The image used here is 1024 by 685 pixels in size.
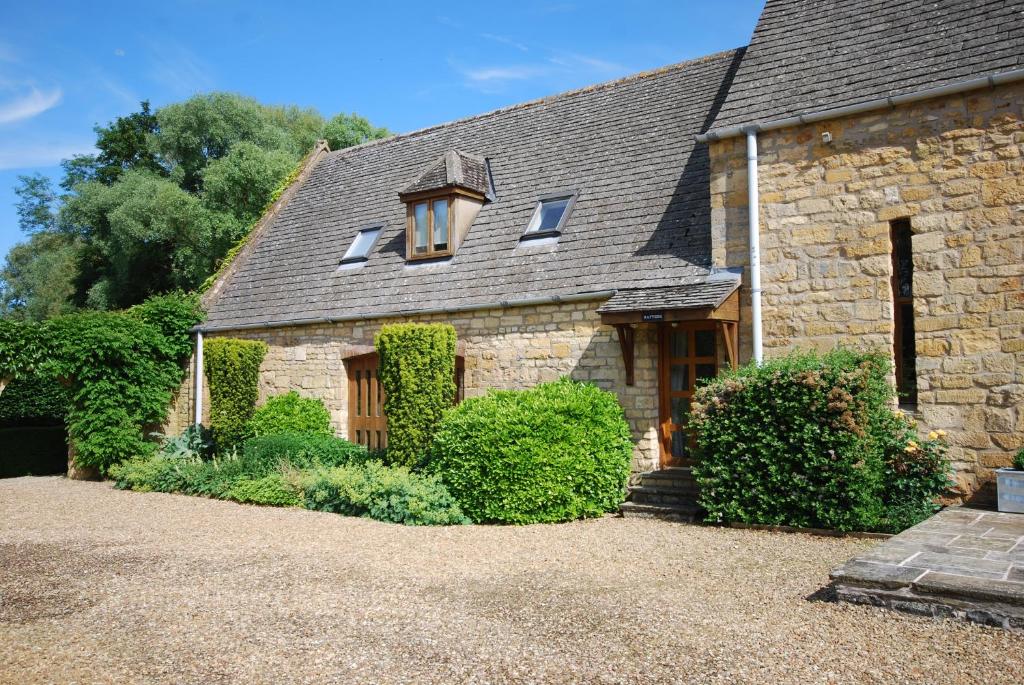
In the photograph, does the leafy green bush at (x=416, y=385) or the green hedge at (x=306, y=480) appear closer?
the green hedge at (x=306, y=480)

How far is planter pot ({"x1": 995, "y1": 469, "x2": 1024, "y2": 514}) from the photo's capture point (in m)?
7.29

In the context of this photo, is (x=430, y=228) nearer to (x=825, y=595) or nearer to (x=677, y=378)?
(x=677, y=378)

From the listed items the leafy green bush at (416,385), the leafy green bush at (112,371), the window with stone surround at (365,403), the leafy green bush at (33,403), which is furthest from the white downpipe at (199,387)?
the leafy green bush at (416,385)

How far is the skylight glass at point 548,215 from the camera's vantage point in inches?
473

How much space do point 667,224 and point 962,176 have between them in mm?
3625

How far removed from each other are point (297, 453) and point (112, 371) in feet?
16.7

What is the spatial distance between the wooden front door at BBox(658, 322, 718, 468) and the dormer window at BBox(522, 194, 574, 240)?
269cm

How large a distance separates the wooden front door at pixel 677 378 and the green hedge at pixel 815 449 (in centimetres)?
140

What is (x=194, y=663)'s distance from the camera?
443 centimetres

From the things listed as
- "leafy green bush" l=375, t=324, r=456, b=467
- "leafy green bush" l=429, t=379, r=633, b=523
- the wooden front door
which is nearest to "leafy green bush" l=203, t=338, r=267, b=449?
"leafy green bush" l=375, t=324, r=456, b=467

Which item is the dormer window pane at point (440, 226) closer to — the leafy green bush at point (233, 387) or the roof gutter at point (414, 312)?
the roof gutter at point (414, 312)

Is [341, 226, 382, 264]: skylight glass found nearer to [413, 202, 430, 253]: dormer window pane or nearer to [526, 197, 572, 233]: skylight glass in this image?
[413, 202, 430, 253]: dormer window pane

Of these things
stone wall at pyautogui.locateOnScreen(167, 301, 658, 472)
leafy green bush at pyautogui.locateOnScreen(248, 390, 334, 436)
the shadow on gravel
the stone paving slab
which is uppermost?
stone wall at pyautogui.locateOnScreen(167, 301, 658, 472)

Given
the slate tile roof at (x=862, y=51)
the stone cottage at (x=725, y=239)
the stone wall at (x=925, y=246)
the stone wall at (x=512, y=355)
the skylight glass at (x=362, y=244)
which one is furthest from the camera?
the skylight glass at (x=362, y=244)
